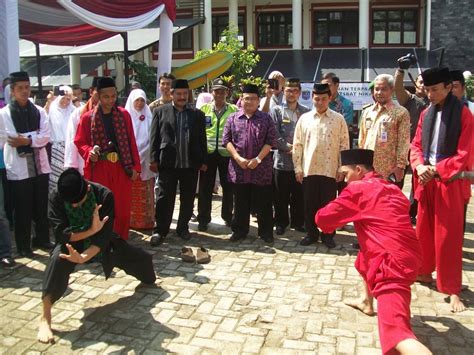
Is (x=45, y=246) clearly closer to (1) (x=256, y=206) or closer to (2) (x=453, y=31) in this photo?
(1) (x=256, y=206)

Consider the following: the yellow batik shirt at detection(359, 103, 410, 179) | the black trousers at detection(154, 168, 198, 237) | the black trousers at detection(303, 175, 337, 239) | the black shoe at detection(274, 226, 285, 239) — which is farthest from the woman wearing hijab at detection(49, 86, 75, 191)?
the yellow batik shirt at detection(359, 103, 410, 179)

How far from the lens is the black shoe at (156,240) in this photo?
5457 millimetres

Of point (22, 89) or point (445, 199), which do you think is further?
point (22, 89)

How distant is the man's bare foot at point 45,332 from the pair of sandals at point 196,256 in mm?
1705

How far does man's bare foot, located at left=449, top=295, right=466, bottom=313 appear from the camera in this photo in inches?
148

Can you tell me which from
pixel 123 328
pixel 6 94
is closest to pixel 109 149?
pixel 6 94

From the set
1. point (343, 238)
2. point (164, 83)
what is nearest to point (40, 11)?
point (164, 83)

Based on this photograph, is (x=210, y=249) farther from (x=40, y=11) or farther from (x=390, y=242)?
(x=40, y=11)

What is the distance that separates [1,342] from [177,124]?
2896 millimetres

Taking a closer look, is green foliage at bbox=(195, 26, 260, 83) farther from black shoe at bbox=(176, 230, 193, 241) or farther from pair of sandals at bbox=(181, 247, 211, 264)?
pair of sandals at bbox=(181, 247, 211, 264)

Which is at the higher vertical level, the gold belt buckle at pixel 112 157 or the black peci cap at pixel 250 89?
the black peci cap at pixel 250 89

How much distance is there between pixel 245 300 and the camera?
13.2 feet

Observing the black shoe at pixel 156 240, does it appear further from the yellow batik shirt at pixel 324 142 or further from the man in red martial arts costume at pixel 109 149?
the yellow batik shirt at pixel 324 142

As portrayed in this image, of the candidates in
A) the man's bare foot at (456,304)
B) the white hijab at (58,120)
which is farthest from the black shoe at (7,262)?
the man's bare foot at (456,304)
